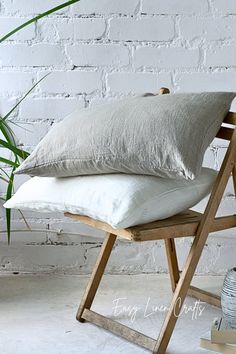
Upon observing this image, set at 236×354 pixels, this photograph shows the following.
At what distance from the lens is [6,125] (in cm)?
267

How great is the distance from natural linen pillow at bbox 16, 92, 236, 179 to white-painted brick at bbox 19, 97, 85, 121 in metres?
0.60

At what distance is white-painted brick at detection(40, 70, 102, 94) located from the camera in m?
2.64

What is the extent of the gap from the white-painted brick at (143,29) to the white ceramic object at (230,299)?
945 mm

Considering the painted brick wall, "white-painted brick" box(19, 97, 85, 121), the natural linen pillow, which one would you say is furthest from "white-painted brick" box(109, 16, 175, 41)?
the natural linen pillow

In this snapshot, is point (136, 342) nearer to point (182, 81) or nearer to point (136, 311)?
A: point (136, 311)

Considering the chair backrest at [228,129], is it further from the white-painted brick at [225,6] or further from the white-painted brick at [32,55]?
the white-painted brick at [32,55]

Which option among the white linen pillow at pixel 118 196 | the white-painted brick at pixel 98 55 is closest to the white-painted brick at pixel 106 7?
the white-painted brick at pixel 98 55

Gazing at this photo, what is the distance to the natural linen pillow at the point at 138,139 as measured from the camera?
1875 millimetres

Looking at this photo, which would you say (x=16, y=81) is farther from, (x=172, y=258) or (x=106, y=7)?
(x=172, y=258)

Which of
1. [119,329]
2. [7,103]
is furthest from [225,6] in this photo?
[119,329]

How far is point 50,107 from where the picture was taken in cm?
267

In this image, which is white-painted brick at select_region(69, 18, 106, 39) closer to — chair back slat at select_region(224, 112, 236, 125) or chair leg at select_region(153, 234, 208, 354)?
chair back slat at select_region(224, 112, 236, 125)

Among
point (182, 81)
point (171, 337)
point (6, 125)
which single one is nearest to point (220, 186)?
point (171, 337)

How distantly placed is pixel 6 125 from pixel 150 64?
0.56 m
